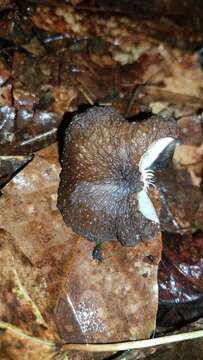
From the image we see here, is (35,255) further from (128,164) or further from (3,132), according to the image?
(3,132)

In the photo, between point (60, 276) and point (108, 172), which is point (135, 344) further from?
point (108, 172)

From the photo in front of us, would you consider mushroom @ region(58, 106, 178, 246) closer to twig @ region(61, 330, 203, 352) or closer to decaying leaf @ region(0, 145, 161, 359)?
decaying leaf @ region(0, 145, 161, 359)

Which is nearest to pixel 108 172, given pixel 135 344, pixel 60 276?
pixel 60 276

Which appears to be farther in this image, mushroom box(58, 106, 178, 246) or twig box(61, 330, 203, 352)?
mushroom box(58, 106, 178, 246)

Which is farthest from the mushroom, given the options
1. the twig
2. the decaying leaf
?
the twig

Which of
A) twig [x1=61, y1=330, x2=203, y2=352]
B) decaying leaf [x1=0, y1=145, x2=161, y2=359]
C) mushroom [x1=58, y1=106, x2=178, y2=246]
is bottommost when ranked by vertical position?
twig [x1=61, y1=330, x2=203, y2=352]

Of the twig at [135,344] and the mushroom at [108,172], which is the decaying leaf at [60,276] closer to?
the twig at [135,344]

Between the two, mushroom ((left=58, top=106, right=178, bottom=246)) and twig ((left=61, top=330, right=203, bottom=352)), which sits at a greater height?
mushroom ((left=58, top=106, right=178, bottom=246))

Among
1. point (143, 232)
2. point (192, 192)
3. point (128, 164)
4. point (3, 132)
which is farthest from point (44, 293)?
point (192, 192)
